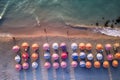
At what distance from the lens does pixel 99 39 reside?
104ft

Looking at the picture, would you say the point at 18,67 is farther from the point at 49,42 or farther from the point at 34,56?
the point at 49,42

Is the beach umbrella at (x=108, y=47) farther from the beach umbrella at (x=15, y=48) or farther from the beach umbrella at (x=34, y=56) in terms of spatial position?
the beach umbrella at (x=15, y=48)

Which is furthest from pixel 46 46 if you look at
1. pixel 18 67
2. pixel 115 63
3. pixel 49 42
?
pixel 115 63

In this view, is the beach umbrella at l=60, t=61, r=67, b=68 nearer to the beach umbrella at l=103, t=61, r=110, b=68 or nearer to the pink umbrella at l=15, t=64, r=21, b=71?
the beach umbrella at l=103, t=61, r=110, b=68

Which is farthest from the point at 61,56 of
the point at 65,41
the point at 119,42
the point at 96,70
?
the point at 119,42

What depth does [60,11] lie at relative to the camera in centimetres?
3334

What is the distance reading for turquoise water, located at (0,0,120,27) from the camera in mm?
32906

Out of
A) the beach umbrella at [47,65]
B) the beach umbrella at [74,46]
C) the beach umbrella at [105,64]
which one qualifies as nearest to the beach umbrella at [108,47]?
the beach umbrella at [105,64]

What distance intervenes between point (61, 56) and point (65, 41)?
1.79 meters

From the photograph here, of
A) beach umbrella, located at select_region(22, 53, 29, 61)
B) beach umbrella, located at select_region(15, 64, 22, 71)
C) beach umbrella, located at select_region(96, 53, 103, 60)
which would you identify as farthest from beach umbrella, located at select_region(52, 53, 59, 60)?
beach umbrella, located at select_region(96, 53, 103, 60)

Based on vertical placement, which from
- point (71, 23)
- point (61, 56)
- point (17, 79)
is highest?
point (71, 23)

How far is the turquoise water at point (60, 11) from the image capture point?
3291 centimetres

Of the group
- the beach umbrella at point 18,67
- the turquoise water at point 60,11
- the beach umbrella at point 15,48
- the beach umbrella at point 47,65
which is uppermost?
the turquoise water at point 60,11

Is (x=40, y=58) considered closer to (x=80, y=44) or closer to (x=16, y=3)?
(x=80, y=44)
